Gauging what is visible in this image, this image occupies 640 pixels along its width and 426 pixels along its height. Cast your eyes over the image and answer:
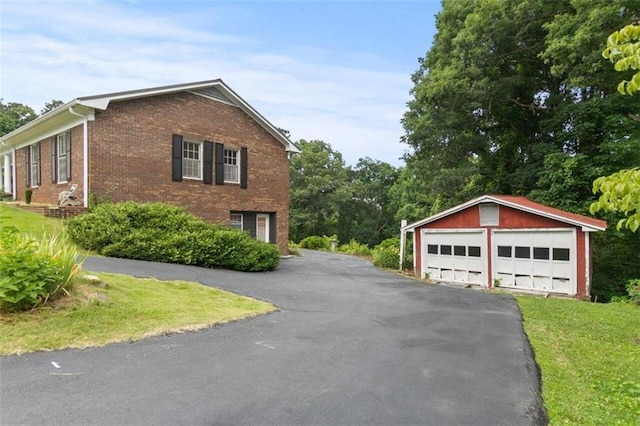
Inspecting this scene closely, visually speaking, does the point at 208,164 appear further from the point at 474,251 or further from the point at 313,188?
the point at 313,188

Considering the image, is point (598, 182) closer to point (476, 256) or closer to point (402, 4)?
point (402, 4)

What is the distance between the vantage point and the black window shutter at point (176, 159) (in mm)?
15344

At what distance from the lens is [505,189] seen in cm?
2025

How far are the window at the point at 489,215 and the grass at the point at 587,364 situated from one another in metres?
6.06

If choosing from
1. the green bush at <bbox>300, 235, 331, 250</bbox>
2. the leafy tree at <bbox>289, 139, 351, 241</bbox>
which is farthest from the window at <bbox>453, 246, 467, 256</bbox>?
the leafy tree at <bbox>289, 139, 351, 241</bbox>

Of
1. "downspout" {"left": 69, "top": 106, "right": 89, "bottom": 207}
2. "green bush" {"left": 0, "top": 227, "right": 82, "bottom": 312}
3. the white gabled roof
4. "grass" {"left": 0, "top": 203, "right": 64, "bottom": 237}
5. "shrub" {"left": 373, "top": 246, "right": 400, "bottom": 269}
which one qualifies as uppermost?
the white gabled roof

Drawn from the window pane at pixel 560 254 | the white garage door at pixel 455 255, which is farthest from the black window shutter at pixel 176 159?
the window pane at pixel 560 254

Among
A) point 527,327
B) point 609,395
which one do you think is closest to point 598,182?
point 609,395

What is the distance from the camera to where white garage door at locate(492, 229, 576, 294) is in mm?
13008

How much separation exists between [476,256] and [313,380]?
1284cm

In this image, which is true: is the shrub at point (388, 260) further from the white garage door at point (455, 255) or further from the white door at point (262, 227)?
the white door at point (262, 227)

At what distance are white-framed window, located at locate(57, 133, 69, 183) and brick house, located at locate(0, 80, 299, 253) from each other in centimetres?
4

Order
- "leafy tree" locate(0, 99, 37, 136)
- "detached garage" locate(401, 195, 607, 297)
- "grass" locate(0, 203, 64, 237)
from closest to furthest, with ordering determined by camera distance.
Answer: "grass" locate(0, 203, 64, 237)
"detached garage" locate(401, 195, 607, 297)
"leafy tree" locate(0, 99, 37, 136)

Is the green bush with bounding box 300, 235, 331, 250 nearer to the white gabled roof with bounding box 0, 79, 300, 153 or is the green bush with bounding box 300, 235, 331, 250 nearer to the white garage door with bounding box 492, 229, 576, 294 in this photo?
the white gabled roof with bounding box 0, 79, 300, 153
